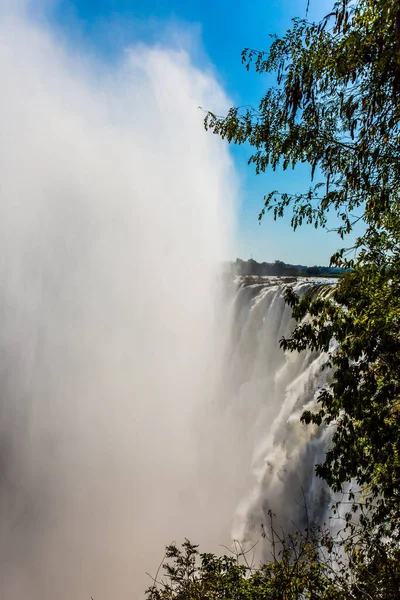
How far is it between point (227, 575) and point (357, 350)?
2.83m

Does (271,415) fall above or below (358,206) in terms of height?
above

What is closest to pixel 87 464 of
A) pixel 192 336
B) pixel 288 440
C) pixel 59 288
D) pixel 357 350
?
pixel 192 336

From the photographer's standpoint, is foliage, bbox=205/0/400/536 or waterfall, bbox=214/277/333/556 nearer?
foliage, bbox=205/0/400/536

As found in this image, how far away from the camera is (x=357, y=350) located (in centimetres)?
473

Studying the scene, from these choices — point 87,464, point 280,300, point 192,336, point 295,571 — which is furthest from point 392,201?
point 192,336

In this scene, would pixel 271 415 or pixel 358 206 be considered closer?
pixel 358 206

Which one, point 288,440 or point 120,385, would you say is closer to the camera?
point 288,440

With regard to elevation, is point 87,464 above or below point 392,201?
above

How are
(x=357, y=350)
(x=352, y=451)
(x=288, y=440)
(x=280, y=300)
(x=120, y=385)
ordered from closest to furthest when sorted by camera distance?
(x=357, y=350) → (x=352, y=451) → (x=288, y=440) → (x=280, y=300) → (x=120, y=385)

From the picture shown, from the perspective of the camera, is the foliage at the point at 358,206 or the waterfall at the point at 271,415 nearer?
the foliage at the point at 358,206

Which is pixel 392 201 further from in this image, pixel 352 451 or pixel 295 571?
pixel 295 571

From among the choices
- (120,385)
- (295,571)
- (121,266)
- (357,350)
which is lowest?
(295,571)

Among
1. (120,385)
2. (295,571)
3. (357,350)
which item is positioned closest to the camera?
(295,571)

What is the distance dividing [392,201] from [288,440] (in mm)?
9829
